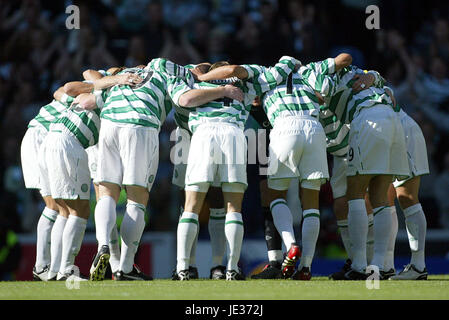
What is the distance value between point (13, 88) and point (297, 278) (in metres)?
7.84

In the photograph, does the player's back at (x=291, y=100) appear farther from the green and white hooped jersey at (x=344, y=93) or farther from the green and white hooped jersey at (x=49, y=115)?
the green and white hooped jersey at (x=49, y=115)

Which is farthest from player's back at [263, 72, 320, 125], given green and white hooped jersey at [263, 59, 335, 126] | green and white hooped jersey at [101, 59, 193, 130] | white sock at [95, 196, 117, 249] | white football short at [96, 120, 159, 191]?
white sock at [95, 196, 117, 249]

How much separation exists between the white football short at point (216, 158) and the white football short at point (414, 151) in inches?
76.9

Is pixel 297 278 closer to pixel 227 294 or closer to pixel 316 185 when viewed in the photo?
pixel 316 185

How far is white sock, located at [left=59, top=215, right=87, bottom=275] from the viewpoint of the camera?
794 centimetres

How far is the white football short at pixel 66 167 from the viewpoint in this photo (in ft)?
27.0

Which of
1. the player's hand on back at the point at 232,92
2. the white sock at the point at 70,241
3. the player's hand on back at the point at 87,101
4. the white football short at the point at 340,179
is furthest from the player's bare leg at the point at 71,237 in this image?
the white football short at the point at 340,179

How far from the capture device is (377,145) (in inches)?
321

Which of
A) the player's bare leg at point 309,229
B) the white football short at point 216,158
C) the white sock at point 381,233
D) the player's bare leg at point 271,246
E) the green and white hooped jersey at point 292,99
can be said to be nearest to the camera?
the white football short at point 216,158

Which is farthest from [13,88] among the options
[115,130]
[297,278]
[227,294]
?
[227,294]

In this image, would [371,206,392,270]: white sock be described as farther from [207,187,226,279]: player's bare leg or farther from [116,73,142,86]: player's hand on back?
[116,73,142,86]: player's hand on back

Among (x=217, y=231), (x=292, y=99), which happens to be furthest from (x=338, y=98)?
(x=217, y=231)

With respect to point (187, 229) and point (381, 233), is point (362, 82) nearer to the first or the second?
point (381, 233)

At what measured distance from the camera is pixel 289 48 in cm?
1377
